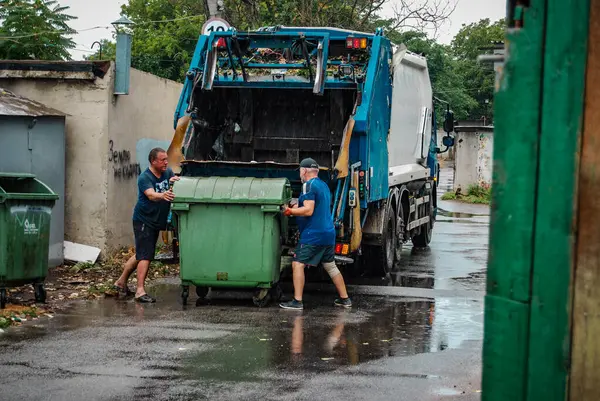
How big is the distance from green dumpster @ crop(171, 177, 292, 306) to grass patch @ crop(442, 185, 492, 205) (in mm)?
20954

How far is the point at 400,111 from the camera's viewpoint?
12414mm

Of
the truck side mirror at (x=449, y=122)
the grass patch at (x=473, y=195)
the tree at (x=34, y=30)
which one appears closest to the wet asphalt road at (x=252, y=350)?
the truck side mirror at (x=449, y=122)

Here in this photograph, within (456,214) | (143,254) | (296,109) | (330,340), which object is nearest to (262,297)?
(143,254)

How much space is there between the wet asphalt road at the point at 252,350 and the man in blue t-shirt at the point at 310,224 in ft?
1.27

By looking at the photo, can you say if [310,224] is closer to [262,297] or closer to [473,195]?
[262,297]

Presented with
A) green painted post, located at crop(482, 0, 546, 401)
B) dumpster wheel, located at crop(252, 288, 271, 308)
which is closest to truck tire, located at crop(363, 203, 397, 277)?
dumpster wheel, located at crop(252, 288, 271, 308)

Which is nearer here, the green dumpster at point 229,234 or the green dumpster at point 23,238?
the green dumpster at point 23,238

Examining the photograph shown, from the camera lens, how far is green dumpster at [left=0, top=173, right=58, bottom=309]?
8.44m

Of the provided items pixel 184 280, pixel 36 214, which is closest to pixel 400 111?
pixel 184 280

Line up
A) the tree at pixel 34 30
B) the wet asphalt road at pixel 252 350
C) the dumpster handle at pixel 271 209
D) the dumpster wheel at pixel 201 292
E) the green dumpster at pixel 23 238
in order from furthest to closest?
the tree at pixel 34 30
the dumpster wheel at pixel 201 292
the dumpster handle at pixel 271 209
the green dumpster at pixel 23 238
the wet asphalt road at pixel 252 350

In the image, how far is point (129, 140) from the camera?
12.7m

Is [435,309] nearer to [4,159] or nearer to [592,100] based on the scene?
[4,159]

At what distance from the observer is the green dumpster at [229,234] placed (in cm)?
887

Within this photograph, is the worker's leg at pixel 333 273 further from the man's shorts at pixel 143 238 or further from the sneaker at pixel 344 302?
the man's shorts at pixel 143 238
